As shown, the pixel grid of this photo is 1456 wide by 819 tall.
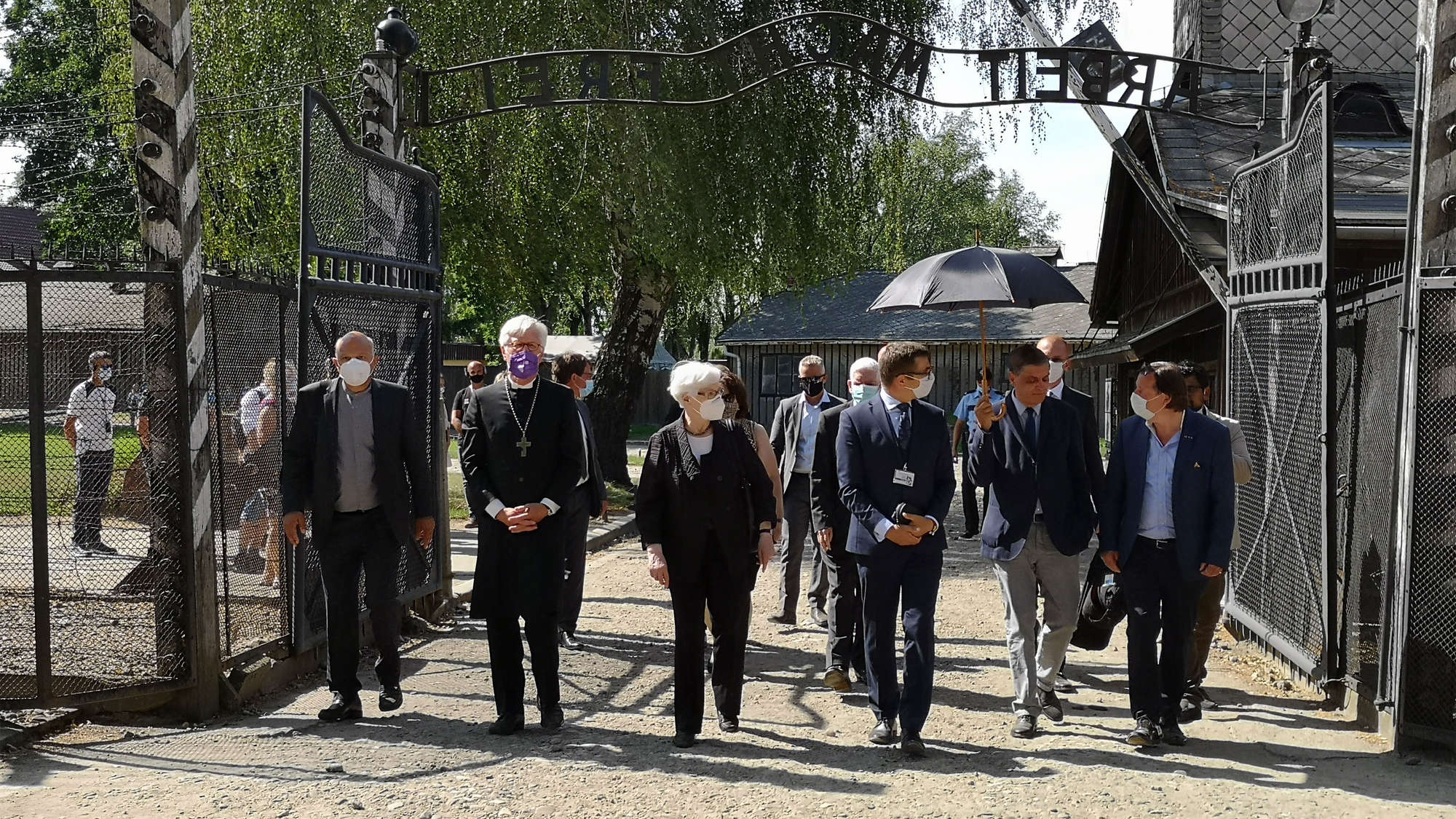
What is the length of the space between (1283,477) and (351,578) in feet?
17.7

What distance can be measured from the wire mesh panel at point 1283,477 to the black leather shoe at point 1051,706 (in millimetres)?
1506

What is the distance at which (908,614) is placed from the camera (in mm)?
6219

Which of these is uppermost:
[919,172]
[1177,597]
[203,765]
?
[919,172]

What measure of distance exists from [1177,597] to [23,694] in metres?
5.54

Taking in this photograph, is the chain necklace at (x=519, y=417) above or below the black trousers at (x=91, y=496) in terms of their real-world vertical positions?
above

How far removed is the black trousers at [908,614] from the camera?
618 cm

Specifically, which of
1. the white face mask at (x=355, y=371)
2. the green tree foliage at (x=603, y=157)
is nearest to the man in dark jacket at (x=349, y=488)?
the white face mask at (x=355, y=371)

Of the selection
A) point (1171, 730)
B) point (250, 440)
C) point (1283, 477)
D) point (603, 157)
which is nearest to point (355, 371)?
point (250, 440)

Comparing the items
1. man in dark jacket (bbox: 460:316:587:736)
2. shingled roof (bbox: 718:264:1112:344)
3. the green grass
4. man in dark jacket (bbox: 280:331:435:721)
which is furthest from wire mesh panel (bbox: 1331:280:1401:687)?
shingled roof (bbox: 718:264:1112:344)

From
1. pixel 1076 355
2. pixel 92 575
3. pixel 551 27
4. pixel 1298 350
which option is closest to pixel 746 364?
pixel 1076 355

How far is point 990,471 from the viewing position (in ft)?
21.9

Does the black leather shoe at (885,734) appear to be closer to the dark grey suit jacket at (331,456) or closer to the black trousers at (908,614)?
the black trousers at (908,614)

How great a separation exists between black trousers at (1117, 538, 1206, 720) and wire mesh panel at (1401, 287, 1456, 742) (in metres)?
0.97

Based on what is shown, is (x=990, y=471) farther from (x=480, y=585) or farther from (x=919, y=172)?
(x=919, y=172)
